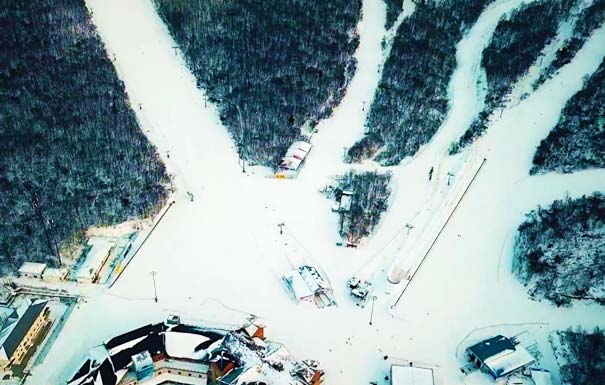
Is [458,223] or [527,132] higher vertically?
[527,132]

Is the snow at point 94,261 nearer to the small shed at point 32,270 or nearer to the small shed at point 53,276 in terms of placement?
the small shed at point 53,276

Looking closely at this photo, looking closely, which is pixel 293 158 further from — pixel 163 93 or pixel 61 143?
pixel 61 143

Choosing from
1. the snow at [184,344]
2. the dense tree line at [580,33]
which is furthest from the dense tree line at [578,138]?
the snow at [184,344]

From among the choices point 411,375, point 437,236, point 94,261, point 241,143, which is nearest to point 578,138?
point 437,236

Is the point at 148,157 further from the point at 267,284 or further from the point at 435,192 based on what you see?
the point at 435,192

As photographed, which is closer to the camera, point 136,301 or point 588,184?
point 136,301

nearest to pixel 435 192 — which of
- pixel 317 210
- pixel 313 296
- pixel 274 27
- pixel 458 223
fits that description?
pixel 458 223

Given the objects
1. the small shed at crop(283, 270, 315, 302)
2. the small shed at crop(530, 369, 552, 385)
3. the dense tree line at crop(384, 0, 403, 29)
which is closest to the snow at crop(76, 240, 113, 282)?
the small shed at crop(283, 270, 315, 302)
